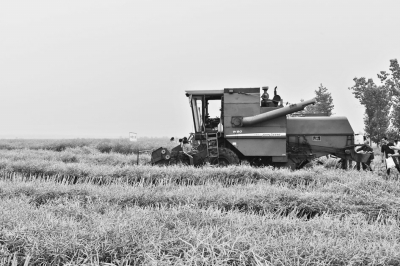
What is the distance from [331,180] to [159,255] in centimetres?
594

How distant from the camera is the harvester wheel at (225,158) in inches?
403

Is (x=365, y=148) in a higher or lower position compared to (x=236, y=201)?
higher

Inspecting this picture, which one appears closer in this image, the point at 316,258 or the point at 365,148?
the point at 316,258

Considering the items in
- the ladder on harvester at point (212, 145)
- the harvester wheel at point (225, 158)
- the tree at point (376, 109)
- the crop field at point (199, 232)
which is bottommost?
the crop field at point (199, 232)

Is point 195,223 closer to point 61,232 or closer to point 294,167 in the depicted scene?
point 61,232

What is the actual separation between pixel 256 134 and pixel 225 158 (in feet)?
3.78

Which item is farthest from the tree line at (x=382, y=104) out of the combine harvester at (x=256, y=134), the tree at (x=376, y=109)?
the combine harvester at (x=256, y=134)

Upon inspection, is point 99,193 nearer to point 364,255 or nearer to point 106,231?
point 106,231

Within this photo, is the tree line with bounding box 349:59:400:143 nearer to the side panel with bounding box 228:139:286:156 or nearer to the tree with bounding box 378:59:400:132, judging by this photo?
the tree with bounding box 378:59:400:132

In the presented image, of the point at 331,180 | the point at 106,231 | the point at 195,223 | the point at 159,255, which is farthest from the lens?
the point at 331,180

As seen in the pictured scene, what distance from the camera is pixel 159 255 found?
2.89 m

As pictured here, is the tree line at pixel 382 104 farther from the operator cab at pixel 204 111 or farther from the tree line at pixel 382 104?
the operator cab at pixel 204 111

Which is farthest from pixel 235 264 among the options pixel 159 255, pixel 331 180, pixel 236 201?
pixel 331 180

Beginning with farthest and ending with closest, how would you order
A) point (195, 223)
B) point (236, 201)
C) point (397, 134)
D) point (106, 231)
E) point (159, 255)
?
1. point (397, 134)
2. point (236, 201)
3. point (195, 223)
4. point (106, 231)
5. point (159, 255)
